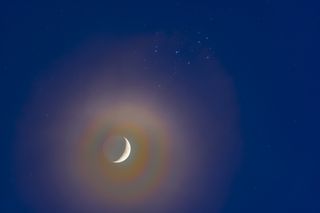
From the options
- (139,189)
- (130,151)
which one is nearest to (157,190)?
(139,189)

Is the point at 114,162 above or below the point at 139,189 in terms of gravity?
above

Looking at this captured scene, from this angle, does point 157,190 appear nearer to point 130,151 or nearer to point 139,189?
point 139,189

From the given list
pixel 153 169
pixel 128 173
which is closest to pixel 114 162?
pixel 128 173

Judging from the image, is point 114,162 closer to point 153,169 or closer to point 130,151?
point 130,151

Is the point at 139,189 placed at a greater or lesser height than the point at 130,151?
lesser

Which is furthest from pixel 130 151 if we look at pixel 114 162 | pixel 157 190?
pixel 157 190

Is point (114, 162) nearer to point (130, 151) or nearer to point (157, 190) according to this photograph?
point (130, 151)

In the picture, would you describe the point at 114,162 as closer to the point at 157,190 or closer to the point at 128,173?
the point at 128,173
